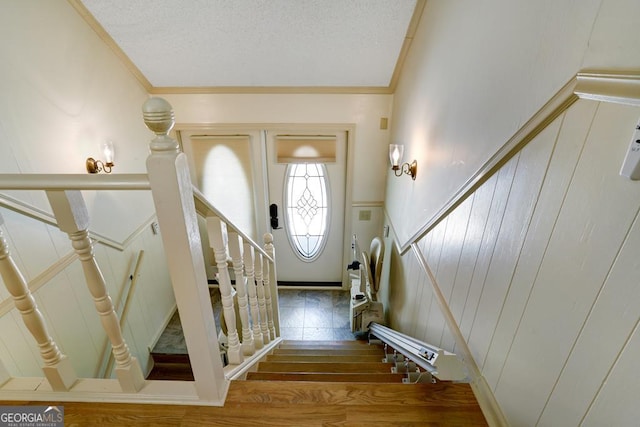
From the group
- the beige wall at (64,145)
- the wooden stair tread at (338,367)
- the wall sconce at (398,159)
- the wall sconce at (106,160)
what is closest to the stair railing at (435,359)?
the wooden stair tread at (338,367)

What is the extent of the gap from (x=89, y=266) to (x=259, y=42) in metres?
2.31

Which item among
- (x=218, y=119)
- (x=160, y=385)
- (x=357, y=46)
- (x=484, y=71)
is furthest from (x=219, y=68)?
(x=160, y=385)

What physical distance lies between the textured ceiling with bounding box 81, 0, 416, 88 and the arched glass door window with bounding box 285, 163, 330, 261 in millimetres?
993

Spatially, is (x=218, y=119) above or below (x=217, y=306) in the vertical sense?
above

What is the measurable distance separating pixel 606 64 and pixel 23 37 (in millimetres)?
2721

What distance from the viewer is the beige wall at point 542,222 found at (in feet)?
2.01

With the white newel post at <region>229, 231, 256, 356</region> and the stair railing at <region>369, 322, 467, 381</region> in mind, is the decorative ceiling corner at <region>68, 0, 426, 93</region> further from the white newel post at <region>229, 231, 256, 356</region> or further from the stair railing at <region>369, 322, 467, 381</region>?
the stair railing at <region>369, 322, 467, 381</region>

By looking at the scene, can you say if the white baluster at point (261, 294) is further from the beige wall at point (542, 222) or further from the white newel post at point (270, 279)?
the beige wall at point (542, 222)

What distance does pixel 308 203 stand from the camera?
378 centimetres

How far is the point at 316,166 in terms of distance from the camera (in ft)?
11.9

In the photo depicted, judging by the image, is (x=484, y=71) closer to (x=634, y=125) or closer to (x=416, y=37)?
(x=634, y=125)

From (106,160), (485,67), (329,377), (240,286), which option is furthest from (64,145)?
(485,67)

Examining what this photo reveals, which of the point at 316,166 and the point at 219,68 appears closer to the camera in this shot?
the point at 219,68

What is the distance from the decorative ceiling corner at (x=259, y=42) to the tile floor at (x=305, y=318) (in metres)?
2.51
